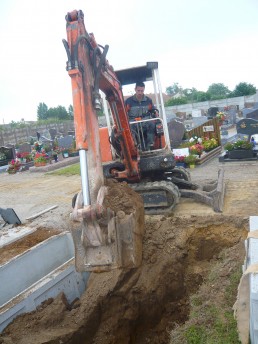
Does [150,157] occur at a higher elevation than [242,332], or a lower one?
higher

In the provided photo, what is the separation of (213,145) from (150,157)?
22.3 ft

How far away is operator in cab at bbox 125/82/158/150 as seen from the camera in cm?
648

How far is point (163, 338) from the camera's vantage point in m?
3.61

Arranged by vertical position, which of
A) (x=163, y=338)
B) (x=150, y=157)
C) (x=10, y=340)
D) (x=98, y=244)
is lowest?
(x=163, y=338)

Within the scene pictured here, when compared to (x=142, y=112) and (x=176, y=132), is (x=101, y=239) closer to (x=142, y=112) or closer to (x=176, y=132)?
(x=142, y=112)

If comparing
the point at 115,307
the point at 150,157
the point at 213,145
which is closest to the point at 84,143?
the point at 115,307

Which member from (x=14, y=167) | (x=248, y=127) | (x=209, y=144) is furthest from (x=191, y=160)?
(x=14, y=167)

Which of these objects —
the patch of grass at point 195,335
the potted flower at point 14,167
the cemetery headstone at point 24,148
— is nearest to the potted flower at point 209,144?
the potted flower at point 14,167

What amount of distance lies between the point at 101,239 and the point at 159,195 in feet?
10.1

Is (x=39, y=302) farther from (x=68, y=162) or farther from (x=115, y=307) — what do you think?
(x=68, y=162)

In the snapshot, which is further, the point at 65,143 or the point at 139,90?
the point at 65,143

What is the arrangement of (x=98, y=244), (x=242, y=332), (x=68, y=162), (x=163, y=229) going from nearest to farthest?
(x=242, y=332), (x=98, y=244), (x=163, y=229), (x=68, y=162)

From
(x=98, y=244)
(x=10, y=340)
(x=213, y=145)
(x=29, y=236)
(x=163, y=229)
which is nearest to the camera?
(x=98, y=244)

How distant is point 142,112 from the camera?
6625mm
